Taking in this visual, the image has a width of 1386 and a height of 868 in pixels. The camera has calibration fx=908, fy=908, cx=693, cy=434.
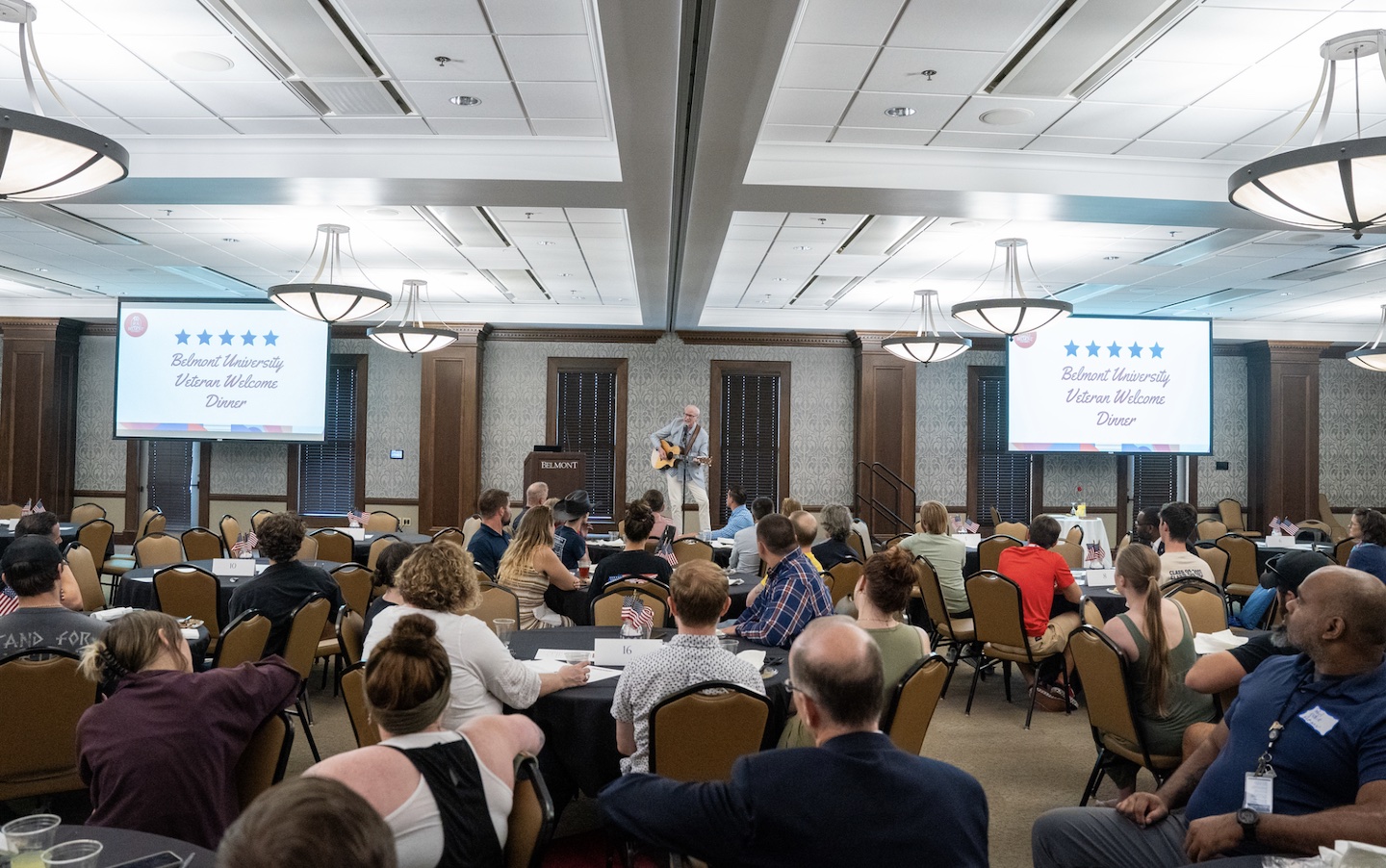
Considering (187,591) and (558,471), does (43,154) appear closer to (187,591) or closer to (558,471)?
(187,591)

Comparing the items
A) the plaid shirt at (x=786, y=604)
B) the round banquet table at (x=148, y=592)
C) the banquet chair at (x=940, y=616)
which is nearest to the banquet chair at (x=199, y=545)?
the round banquet table at (x=148, y=592)

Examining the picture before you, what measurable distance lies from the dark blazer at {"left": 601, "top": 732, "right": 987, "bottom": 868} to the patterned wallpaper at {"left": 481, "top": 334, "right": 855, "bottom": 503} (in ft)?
39.2

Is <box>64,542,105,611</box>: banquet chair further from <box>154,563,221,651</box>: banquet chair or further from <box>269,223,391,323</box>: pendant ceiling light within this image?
<box>269,223,391,323</box>: pendant ceiling light

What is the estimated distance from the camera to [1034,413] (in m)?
12.5

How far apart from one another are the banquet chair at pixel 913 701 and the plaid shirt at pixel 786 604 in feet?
2.81

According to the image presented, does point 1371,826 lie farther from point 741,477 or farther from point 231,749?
point 741,477

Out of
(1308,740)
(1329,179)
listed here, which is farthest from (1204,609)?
(1308,740)

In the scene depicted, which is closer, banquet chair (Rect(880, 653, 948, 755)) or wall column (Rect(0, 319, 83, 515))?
banquet chair (Rect(880, 653, 948, 755))

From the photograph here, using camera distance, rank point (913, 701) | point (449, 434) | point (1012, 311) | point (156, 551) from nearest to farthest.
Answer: point (913, 701) → point (156, 551) → point (1012, 311) → point (449, 434)

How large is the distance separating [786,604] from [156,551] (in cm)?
586

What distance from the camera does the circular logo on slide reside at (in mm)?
12133

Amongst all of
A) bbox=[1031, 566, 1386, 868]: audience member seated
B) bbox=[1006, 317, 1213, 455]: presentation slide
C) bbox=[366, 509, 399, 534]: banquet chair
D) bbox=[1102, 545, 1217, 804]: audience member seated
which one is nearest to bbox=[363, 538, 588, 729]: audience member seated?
bbox=[1031, 566, 1386, 868]: audience member seated

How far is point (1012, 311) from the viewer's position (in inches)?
334

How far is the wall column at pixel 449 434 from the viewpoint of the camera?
13.0 meters
